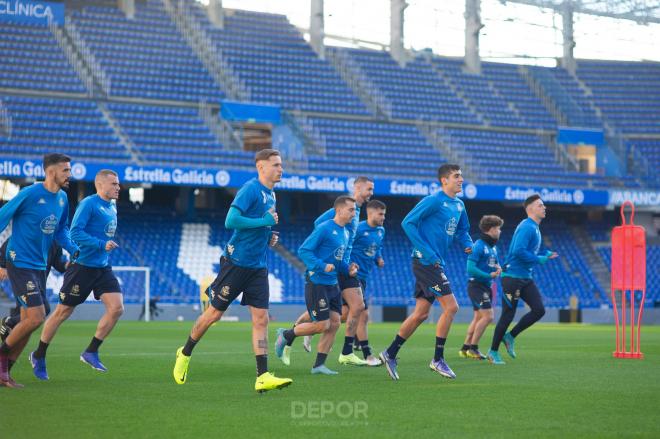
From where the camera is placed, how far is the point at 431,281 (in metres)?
12.2

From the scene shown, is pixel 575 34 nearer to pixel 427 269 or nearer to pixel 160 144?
pixel 160 144

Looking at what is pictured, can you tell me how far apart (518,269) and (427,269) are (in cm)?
359

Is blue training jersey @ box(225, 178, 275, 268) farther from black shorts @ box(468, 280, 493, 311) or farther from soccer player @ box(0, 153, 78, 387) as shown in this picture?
black shorts @ box(468, 280, 493, 311)

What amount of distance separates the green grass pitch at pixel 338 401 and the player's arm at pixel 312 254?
4.29 ft

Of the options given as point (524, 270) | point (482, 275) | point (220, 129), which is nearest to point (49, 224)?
point (482, 275)

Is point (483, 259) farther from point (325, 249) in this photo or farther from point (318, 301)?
point (318, 301)

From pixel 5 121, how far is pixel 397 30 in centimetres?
1998

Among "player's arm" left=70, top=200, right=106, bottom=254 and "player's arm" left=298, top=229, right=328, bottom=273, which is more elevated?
"player's arm" left=70, top=200, right=106, bottom=254

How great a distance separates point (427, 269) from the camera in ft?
40.3

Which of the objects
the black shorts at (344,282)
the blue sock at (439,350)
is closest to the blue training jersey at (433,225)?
the blue sock at (439,350)

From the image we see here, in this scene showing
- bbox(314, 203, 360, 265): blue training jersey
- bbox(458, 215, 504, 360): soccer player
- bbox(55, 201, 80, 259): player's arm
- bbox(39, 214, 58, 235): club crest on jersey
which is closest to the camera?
bbox(39, 214, 58, 235): club crest on jersey

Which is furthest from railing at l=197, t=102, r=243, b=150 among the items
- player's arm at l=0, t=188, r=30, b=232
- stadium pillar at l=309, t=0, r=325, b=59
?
player's arm at l=0, t=188, r=30, b=232

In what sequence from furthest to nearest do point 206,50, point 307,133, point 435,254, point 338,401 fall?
Answer: point 206,50
point 307,133
point 435,254
point 338,401

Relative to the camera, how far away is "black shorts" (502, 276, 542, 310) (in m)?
15.3
